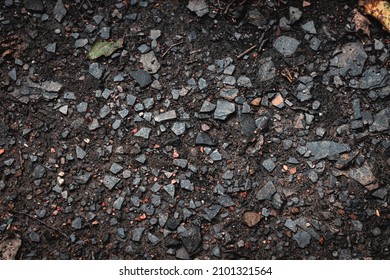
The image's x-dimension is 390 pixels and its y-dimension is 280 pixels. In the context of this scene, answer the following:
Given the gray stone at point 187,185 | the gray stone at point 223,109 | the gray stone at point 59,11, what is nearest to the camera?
the gray stone at point 187,185

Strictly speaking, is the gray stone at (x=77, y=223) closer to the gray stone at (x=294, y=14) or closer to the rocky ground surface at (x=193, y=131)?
the rocky ground surface at (x=193, y=131)

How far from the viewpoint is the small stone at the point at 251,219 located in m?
2.56

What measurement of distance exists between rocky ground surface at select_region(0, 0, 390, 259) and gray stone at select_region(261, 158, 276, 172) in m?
0.01

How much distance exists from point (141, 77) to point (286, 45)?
1.02 metres

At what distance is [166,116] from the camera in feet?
A: 9.02

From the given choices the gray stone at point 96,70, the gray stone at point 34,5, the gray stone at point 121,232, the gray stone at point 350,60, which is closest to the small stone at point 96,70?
the gray stone at point 96,70

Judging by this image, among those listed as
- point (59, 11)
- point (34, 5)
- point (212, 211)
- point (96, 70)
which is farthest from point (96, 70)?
point (212, 211)

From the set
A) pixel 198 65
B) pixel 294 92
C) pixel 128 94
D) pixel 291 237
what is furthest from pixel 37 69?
pixel 291 237

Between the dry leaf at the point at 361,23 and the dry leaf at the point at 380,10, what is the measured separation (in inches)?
2.0

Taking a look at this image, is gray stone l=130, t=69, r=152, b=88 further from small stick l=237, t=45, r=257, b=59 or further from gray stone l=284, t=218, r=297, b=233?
gray stone l=284, t=218, r=297, b=233

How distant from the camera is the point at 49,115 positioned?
9.14 feet

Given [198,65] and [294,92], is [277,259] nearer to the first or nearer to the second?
[294,92]

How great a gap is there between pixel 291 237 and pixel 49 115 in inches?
69.2

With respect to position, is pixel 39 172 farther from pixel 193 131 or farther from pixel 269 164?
pixel 269 164
